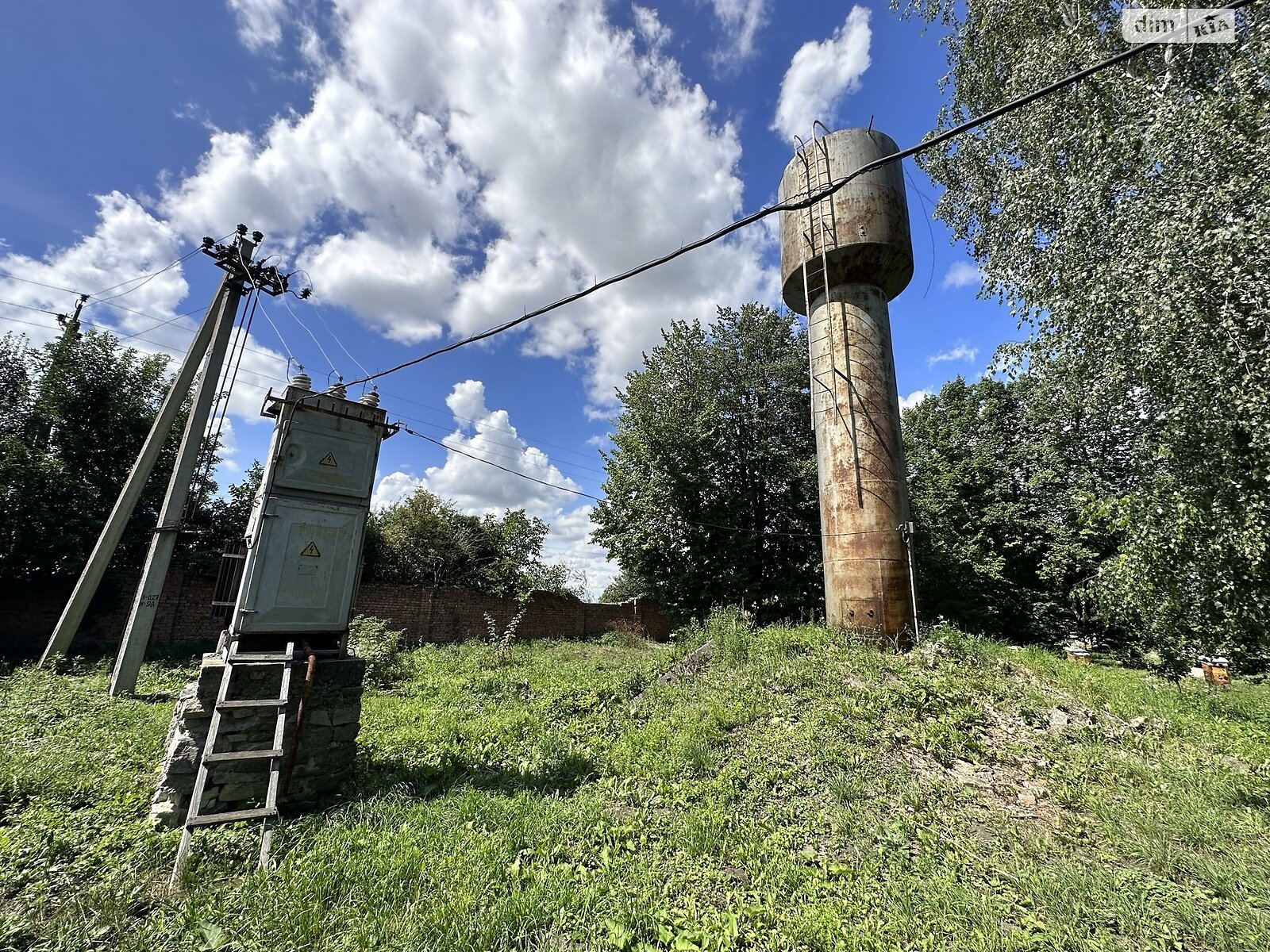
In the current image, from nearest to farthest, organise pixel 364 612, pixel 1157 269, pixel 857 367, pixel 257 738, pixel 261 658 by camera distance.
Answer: pixel 257 738 < pixel 261 658 < pixel 1157 269 < pixel 857 367 < pixel 364 612

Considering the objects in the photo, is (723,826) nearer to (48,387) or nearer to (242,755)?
(242,755)

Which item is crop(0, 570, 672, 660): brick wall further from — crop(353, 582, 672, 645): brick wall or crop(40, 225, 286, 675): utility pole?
crop(40, 225, 286, 675): utility pole

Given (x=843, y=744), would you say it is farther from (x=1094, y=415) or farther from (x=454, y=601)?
(x=454, y=601)

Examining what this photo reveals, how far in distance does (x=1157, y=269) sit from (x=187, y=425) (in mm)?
13565

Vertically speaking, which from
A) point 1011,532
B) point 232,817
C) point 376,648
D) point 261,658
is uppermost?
point 1011,532

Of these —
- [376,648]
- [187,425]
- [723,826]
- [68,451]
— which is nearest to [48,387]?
[68,451]

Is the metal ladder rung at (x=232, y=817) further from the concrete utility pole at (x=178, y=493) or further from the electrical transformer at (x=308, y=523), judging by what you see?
the concrete utility pole at (x=178, y=493)

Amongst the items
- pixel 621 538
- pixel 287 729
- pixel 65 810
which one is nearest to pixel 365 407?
pixel 287 729

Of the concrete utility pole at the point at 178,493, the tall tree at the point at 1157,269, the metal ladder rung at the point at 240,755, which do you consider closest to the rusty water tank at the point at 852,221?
the tall tree at the point at 1157,269

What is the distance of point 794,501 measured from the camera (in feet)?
50.4

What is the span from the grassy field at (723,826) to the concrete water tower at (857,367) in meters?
1.22

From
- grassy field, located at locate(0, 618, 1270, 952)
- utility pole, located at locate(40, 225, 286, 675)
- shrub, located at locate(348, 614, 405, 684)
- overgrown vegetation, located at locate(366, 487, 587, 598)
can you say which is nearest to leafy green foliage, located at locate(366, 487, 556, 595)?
overgrown vegetation, located at locate(366, 487, 587, 598)

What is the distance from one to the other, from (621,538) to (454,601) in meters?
5.35

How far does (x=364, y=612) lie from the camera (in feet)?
44.5
